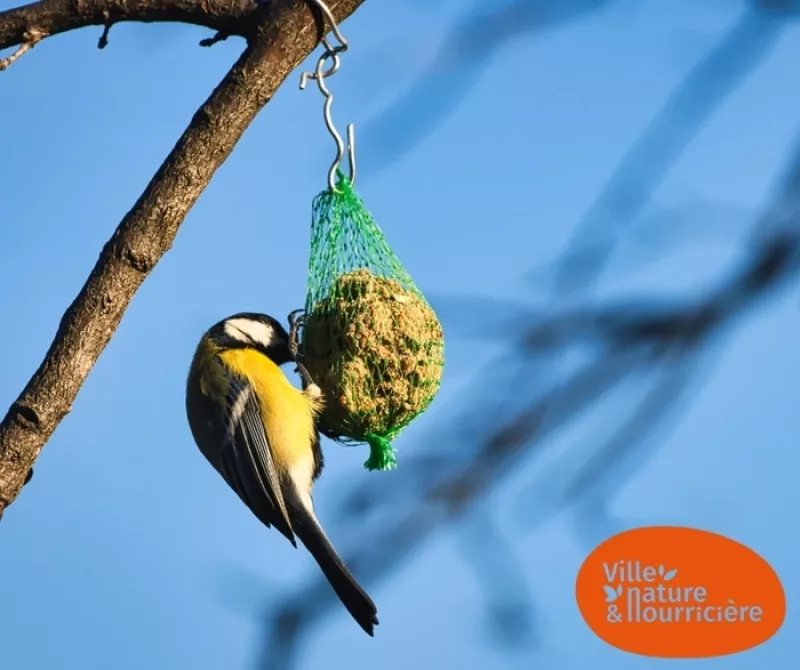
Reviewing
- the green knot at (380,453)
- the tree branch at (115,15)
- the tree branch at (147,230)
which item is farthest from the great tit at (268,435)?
the tree branch at (115,15)

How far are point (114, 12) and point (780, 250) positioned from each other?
1.57 m

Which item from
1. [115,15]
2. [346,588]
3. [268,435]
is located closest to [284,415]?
[268,435]

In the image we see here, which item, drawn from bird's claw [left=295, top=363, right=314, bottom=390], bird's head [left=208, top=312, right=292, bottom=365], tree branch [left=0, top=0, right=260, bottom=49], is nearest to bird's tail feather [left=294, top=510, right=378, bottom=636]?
bird's claw [left=295, top=363, right=314, bottom=390]

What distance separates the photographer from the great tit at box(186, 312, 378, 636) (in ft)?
9.73

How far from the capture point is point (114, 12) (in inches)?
98.5

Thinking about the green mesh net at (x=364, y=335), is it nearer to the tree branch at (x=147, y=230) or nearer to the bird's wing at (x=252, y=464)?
the bird's wing at (x=252, y=464)

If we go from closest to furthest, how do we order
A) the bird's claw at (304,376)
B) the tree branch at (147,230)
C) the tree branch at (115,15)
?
the tree branch at (147,230), the tree branch at (115,15), the bird's claw at (304,376)

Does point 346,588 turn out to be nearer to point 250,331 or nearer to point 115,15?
point 250,331

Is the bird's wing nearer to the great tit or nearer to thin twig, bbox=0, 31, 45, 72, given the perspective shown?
the great tit

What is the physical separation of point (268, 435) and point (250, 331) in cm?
35

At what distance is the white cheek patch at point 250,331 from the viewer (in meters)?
3.19

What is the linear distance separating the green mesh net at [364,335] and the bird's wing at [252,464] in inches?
7.1

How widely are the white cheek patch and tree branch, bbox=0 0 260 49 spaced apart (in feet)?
3.02

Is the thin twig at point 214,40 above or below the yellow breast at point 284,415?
above
